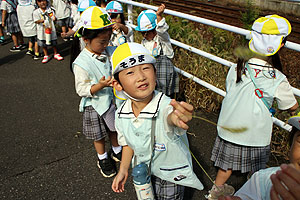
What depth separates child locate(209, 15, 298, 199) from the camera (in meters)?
1.97

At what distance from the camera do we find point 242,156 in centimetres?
229

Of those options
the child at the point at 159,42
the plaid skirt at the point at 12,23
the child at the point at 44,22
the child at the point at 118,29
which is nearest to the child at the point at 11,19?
the plaid skirt at the point at 12,23

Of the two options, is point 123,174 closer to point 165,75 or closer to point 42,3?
point 165,75

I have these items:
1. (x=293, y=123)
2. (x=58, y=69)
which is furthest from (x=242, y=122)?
(x=58, y=69)

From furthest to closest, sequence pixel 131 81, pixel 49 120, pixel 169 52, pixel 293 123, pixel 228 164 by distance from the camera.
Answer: pixel 49 120 → pixel 169 52 → pixel 228 164 → pixel 131 81 → pixel 293 123

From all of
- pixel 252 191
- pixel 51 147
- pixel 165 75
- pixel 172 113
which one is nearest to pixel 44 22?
pixel 51 147

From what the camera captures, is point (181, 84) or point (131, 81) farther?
point (181, 84)

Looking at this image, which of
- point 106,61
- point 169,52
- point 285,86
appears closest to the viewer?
point 285,86

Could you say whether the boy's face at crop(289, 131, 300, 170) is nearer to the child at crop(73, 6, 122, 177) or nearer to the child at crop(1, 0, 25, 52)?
the child at crop(73, 6, 122, 177)

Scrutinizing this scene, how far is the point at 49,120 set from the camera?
158 inches

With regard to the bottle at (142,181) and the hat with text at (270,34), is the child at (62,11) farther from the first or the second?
the bottle at (142,181)

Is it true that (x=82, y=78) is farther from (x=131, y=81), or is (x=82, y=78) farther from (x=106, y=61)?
(x=131, y=81)

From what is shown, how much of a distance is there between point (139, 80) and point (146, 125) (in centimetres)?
31

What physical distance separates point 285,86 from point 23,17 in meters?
6.33
